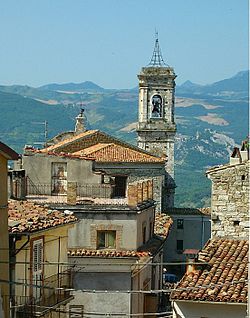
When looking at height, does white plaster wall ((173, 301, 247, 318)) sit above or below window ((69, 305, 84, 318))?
above

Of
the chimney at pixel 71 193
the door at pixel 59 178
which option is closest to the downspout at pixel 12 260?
the chimney at pixel 71 193

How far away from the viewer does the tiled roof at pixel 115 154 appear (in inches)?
2385

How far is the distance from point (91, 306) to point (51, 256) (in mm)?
8362

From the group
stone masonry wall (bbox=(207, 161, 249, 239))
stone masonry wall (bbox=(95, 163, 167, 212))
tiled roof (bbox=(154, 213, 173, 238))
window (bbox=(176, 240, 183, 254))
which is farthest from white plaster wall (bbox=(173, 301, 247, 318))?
window (bbox=(176, 240, 183, 254))

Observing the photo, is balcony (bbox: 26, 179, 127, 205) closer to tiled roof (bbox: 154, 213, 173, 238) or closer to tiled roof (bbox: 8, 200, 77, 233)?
tiled roof (bbox: 154, 213, 173, 238)

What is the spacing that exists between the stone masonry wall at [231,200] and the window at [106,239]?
30.6ft

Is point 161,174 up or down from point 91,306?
up

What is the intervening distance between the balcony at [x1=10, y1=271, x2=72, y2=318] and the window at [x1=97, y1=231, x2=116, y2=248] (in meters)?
9.67

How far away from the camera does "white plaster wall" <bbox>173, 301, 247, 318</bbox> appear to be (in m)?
23.1

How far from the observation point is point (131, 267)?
37281 mm

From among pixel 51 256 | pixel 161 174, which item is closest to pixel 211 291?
pixel 51 256

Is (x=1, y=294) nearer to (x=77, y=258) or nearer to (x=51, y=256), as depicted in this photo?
(x=51, y=256)

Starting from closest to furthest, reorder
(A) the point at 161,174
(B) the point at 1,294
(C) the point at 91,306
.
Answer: (B) the point at 1,294 < (C) the point at 91,306 < (A) the point at 161,174

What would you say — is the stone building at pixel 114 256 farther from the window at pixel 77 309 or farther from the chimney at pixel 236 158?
the chimney at pixel 236 158
